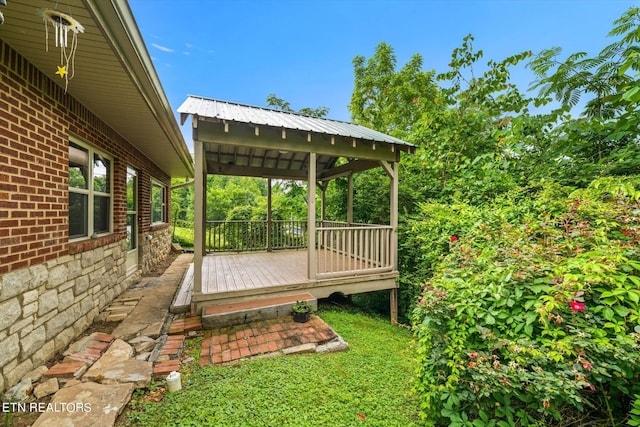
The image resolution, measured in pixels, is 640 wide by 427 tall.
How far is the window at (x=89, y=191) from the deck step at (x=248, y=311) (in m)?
2.04

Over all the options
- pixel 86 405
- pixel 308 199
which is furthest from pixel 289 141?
pixel 86 405

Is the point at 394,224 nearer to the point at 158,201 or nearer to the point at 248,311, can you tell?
the point at 248,311

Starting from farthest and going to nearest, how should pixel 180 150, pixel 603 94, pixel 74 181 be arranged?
pixel 180 150
pixel 603 94
pixel 74 181

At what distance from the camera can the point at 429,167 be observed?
6.05m

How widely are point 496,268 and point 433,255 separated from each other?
2.20 metres

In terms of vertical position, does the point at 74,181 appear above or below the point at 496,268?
above

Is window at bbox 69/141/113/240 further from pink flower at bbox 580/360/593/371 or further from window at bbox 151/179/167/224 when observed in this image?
pink flower at bbox 580/360/593/371

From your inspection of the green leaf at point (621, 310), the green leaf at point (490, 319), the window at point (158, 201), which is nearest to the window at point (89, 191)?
the window at point (158, 201)

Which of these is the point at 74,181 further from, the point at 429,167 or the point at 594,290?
the point at 429,167

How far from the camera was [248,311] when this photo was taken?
3668 millimetres

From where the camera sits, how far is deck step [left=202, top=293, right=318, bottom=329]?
11.5 feet

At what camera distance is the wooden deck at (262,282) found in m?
3.91

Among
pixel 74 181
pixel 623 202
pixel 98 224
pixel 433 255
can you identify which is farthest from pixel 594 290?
pixel 98 224

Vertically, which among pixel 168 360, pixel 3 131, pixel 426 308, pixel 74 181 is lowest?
pixel 168 360
